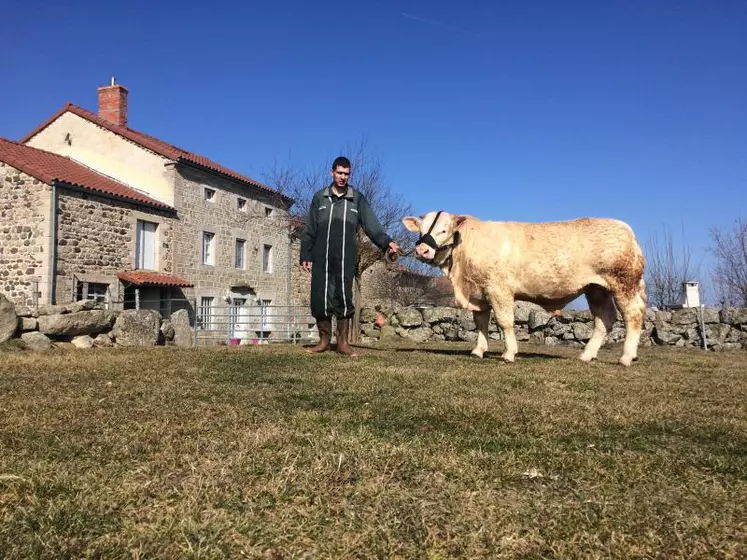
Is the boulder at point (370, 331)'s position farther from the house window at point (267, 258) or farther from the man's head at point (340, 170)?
the man's head at point (340, 170)

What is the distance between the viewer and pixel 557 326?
16359 millimetres

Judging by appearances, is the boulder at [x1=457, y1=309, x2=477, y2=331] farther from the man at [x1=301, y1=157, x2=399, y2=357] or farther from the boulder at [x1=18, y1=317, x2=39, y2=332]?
the boulder at [x1=18, y1=317, x2=39, y2=332]

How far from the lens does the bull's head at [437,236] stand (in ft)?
20.8

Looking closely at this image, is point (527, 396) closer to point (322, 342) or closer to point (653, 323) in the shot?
point (322, 342)

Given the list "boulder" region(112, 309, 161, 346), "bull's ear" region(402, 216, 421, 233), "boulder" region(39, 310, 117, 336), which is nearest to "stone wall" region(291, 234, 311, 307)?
"boulder" region(112, 309, 161, 346)

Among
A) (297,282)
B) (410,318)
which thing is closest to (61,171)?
(410,318)

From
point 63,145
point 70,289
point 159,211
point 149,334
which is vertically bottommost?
point 149,334

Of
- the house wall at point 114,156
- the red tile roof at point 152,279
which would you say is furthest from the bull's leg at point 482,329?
the house wall at point 114,156

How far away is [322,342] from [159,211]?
16.3 meters

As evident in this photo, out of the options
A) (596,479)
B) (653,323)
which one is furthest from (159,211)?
(596,479)

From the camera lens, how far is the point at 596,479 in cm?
197

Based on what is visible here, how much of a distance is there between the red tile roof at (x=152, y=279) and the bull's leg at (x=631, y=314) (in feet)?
54.2

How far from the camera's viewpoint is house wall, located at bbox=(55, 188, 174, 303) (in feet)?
55.4

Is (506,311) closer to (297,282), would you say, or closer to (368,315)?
(368,315)
